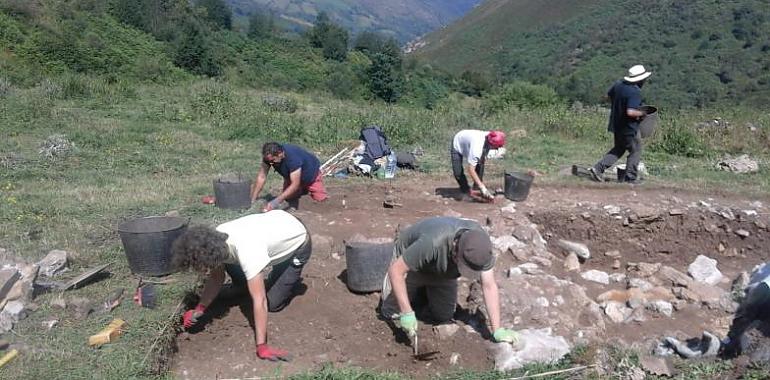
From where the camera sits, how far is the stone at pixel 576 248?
6253 mm

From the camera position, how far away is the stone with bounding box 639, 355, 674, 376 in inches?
138

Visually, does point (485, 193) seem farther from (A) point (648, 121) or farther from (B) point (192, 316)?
(B) point (192, 316)

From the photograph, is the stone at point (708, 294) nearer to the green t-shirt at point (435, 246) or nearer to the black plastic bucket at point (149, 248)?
Answer: the green t-shirt at point (435, 246)

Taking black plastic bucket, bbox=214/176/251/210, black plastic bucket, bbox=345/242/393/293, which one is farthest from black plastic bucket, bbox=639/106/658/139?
black plastic bucket, bbox=214/176/251/210

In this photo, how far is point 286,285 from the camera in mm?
4297

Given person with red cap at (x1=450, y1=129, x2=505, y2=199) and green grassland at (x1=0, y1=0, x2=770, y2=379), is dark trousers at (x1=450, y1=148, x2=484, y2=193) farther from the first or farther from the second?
green grassland at (x1=0, y1=0, x2=770, y2=379)

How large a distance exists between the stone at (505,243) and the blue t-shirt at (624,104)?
2.59 meters

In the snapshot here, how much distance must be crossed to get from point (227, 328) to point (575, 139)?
28.6 ft

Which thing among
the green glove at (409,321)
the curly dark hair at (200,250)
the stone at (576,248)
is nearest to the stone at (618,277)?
the stone at (576,248)

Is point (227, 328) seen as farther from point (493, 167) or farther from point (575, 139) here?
point (575, 139)

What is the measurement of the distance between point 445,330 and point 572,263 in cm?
228

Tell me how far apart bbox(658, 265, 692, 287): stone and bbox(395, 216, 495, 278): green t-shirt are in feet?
8.60

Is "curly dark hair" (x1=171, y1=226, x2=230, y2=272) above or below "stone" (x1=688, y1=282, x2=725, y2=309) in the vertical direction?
above

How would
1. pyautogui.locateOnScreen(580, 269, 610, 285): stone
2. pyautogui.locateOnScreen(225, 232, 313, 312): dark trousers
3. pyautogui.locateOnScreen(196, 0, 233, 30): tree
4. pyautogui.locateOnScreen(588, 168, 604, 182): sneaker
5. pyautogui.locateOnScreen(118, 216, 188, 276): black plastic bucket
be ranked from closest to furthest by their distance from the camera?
pyautogui.locateOnScreen(225, 232, 313, 312): dark trousers → pyautogui.locateOnScreen(118, 216, 188, 276): black plastic bucket → pyautogui.locateOnScreen(580, 269, 610, 285): stone → pyautogui.locateOnScreen(588, 168, 604, 182): sneaker → pyautogui.locateOnScreen(196, 0, 233, 30): tree
